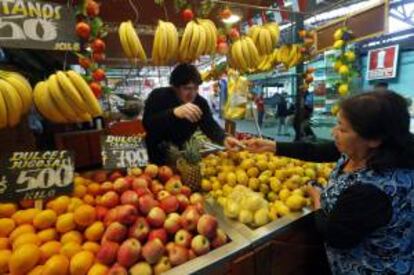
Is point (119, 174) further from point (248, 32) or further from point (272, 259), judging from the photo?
point (248, 32)

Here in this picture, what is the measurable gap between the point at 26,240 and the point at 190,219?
0.66 m

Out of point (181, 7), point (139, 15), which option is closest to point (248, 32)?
point (181, 7)

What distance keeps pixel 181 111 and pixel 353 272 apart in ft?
3.97

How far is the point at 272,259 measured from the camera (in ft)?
4.93

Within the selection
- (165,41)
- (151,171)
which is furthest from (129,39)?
(151,171)

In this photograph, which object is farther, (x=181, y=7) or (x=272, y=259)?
(x=181, y=7)

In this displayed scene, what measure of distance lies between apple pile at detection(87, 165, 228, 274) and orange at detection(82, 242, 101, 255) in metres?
0.04

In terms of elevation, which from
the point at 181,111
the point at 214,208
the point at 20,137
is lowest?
the point at 214,208

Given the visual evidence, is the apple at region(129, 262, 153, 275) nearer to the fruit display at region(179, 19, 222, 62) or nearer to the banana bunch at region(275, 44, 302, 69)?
the fruit display at region(179, 19, 222, 62)

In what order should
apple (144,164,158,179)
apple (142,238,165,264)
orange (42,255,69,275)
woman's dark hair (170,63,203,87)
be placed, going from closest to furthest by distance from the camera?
orange (42,255,69,275)
apple (142,238,165,264)
apple (144,164,158,179)
woman's dark hair (170,63,203,87)

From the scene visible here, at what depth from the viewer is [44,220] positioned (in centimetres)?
129

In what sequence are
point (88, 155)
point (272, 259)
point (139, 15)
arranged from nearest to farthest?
point (272, 259)
point (139, 15)
point (88, 155)

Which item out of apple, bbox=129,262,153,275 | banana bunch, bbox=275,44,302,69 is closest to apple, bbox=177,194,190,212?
apple, bbox=129,262,153,275

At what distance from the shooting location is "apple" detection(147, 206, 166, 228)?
4.24ft
